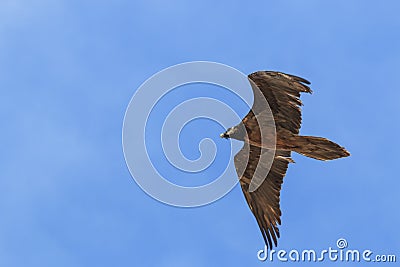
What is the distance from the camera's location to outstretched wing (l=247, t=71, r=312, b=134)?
21438 millimetres

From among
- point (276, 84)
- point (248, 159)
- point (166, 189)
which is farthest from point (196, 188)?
point (276, 84)

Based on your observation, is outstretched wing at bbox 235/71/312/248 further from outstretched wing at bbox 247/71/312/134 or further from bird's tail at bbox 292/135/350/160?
bird's tail at bbox 292/135/350/160

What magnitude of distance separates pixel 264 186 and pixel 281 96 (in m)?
3.68

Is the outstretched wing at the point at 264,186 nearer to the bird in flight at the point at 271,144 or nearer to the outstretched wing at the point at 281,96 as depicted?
the bird in flight at the point at 271,144

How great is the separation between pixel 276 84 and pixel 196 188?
4106 mm

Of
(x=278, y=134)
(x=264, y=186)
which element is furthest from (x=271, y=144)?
(x=264, y=186)

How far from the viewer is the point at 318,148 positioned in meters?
21.5

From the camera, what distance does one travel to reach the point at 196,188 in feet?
74.9

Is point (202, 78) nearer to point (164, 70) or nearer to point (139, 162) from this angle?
point (164, 70)

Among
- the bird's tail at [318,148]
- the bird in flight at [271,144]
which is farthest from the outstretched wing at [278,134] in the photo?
the bird's tail at [318,148]

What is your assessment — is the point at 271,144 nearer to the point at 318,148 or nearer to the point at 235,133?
the point at 235,133

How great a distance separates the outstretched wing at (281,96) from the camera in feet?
70.3

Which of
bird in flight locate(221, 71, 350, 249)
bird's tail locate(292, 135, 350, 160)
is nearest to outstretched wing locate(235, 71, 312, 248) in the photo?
bird in flight locate(221, 71, 350, 249)

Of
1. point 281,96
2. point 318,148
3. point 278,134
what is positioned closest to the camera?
point 318,148
